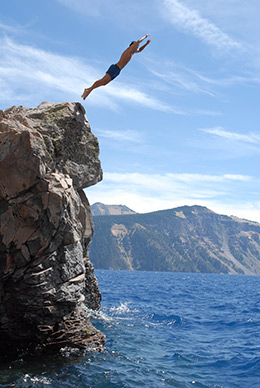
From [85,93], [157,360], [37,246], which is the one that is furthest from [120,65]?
Result: [157,360]

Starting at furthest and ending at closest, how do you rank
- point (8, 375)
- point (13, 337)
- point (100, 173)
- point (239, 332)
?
point (239, 332) → point (100, 173) → point (13, 337) → point (8, 375)

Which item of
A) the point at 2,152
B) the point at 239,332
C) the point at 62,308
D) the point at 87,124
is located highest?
the point at 87,124

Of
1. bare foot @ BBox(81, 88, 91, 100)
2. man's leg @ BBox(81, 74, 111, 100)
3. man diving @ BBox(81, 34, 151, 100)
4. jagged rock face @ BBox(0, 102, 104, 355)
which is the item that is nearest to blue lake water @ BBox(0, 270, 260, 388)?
jagged rock face @ BBox(0, 102, 104, 355)

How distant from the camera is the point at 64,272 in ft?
48.9

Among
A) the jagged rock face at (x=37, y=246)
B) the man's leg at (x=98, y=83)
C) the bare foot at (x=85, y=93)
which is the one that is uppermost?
the man's leg at (x=98, y=83)

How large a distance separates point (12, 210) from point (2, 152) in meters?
2.52

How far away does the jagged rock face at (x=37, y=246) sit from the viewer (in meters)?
13.5

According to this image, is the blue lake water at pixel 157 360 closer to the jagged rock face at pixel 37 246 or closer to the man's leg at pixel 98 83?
the jagged rock face at pixel 37 246

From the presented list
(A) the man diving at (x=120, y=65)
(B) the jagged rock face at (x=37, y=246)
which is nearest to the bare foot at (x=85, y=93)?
(A) the man diving at (x=120, y=65)

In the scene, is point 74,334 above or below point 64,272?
below

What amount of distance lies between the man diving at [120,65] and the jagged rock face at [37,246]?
3341mm

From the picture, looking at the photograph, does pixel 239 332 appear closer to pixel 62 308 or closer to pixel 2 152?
pixel 62 308

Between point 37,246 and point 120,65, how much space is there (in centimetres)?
1018

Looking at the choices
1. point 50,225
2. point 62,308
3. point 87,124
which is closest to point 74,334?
point 62,308
